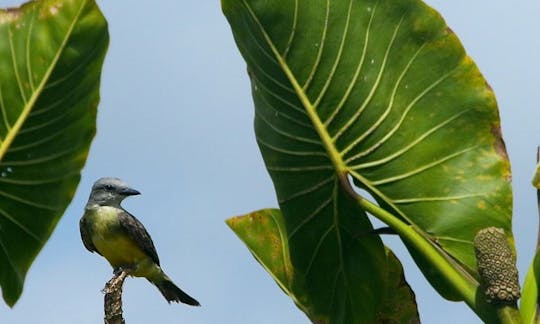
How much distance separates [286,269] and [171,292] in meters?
2.81

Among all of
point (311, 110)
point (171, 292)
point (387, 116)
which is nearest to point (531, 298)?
point (387, 116)

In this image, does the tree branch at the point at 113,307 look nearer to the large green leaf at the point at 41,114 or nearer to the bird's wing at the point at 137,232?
the large green leaf at the point at 41,114

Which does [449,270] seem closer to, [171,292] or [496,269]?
[496,269]

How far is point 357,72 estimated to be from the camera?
3371 millimetres

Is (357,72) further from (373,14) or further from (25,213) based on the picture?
(25,213)

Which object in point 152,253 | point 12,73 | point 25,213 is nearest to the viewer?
point 12,73

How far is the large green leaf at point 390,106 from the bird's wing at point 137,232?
2947mm

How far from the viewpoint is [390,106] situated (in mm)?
3396

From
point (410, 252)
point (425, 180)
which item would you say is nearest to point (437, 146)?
point (425, 180)

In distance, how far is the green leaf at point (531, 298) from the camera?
3.02 m

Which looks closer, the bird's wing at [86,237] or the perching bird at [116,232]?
the perching bird at [116,232]

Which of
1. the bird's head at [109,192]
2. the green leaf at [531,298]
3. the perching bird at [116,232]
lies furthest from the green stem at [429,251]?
the bird's head at [109,192]

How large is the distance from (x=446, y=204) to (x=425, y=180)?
105mm

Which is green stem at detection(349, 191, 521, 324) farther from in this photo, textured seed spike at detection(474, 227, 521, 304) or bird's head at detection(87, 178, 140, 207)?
bird's head at detection(87, 178, 140, 207)
